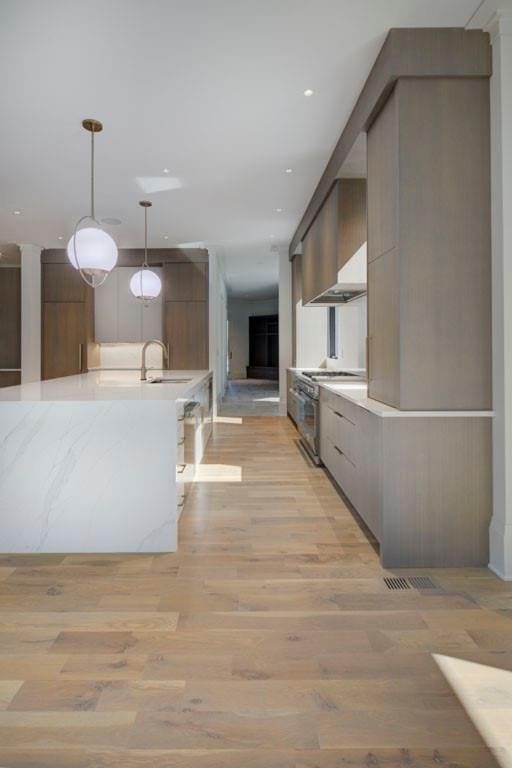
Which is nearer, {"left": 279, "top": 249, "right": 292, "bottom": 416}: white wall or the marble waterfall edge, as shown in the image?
the marble waterfall edge

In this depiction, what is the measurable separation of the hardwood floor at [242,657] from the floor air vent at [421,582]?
0.04m

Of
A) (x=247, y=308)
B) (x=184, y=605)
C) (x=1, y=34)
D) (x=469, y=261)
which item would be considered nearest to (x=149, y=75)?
(x=1, y=34)

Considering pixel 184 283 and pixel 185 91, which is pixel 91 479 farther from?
pixel 184 283

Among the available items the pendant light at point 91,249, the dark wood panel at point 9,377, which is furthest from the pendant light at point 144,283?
the dark wood panel at point 9,377

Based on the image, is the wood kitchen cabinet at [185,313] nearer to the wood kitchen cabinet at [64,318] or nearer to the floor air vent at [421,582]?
the wood kitchen cabinet at [64,318]

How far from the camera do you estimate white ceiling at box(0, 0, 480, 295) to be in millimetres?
2408

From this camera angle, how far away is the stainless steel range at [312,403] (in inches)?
184

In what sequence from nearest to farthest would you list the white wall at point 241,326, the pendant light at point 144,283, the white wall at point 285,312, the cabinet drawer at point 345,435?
the cabinet drawer at point 345,435
the pendant light at point 144,283
the white wall at point 285,312
the white wall at point 241,326

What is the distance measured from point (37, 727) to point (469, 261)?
101 inches

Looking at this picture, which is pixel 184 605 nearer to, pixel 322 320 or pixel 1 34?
pixel 1 34

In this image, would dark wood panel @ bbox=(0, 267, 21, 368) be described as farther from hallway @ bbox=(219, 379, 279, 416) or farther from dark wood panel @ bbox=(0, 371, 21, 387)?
hallway @ bbox=(219, 379, 279, 416)

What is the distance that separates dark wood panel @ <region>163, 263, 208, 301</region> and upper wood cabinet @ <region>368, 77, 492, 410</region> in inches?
220

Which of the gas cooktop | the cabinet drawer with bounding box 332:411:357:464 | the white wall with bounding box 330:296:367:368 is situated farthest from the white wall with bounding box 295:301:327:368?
the cabinet drawer with bounding box 332:411:357:464

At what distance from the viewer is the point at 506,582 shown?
7.66 feet
